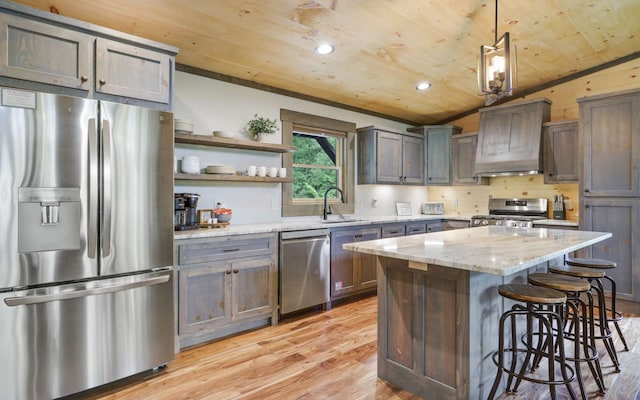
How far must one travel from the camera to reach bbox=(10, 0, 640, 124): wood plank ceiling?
2.70m

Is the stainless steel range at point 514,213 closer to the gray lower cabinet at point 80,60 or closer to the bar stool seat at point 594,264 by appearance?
the bar stool seat at point 594,264

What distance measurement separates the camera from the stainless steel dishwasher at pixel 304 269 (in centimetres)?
344

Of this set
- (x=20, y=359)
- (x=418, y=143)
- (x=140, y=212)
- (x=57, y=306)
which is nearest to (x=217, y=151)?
(x=140, y=212)

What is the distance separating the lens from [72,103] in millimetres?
2104

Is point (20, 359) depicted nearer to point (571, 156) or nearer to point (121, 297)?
point (121, 297)

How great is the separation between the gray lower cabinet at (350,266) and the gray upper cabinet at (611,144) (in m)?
2.44

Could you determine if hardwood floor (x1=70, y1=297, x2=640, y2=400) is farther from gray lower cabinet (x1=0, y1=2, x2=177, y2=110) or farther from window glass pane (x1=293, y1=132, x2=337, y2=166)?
window glass pane (x1=293, y1=132, x2=337, y2=166)

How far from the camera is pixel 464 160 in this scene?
541cm

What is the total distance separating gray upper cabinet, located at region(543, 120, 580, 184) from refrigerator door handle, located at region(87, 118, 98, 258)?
4.90 metres

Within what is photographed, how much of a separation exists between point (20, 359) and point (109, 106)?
1.54m

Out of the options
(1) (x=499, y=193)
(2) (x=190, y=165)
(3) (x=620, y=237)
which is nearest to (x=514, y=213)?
(1) (x=499, y=193)

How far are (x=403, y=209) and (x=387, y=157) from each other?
1.07 metres

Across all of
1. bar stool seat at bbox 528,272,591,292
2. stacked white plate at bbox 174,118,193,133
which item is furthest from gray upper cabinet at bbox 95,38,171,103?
bar stool seat at bbox 528,272,591,292

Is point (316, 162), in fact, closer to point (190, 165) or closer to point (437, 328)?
point (190, 165)
